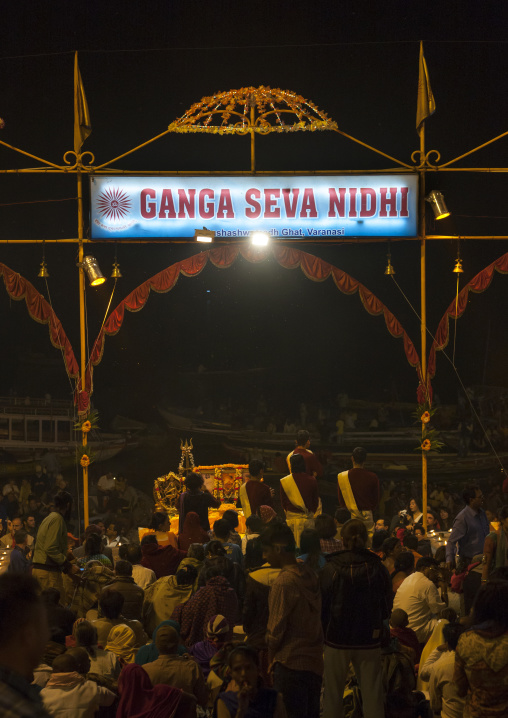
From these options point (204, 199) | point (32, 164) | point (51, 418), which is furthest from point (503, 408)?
point (32, 164)

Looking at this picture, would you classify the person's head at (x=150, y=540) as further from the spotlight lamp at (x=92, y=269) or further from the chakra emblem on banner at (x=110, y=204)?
the chakra emblem on banner at (x=110, y=204)

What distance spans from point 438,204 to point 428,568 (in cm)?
585

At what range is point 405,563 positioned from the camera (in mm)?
7633

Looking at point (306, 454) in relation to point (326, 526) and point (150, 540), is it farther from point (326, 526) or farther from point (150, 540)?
point (326, 526)

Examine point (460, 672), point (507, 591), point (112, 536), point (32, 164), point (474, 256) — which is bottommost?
point (112, 536)

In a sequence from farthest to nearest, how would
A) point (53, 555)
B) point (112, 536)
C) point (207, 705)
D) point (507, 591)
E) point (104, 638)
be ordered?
point (112, 536)
point (53, 555)
point (104, 638)
point (207, 705)
point (507, 591)

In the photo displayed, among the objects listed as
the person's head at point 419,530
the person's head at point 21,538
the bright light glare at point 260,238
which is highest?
the bright light glare at point 260,238

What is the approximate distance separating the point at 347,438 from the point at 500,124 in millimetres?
5872

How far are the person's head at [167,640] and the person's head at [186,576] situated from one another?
169 centimetres

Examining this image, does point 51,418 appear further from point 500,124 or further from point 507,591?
point 507,591

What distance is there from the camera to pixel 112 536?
1234 cm

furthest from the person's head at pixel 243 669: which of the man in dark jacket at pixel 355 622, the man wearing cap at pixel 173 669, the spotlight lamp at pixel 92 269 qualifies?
the spotlight lamp at pixel 92 269

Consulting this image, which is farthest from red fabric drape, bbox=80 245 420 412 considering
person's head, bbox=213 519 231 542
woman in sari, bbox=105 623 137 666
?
woman in sari, bbox=105 623 137 666

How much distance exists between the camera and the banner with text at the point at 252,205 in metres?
12.4
